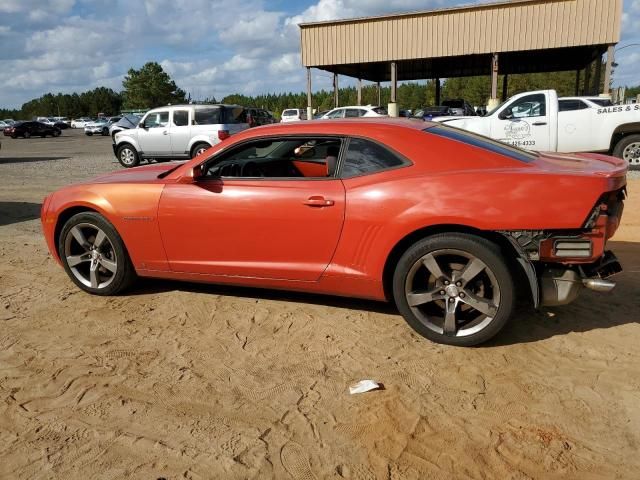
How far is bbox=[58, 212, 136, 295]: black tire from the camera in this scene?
4336mm

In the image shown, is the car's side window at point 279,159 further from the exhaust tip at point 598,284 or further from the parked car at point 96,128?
the parked car at point 96,128

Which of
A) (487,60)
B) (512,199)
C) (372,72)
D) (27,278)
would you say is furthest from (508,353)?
(372,72)

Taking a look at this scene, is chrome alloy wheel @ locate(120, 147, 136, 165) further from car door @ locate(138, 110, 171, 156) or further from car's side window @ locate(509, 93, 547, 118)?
car's side window @ locate(509, 93, 547, 118)

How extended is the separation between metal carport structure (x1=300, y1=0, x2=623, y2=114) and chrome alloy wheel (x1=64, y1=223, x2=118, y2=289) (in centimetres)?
1979

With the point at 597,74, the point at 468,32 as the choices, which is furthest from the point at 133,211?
the point at 597,74

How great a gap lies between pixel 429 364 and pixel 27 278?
404 cm

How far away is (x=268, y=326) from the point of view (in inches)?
152

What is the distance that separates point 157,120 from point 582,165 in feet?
45.8

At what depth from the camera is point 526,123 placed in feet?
36.8

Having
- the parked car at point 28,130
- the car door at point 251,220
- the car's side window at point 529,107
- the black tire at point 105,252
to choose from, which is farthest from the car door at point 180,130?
the parked car at point 28,130

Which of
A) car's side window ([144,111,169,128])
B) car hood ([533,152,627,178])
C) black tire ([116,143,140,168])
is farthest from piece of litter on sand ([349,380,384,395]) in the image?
black tire ([116,143,140,168])

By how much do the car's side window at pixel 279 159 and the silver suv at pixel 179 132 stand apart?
1009 cm

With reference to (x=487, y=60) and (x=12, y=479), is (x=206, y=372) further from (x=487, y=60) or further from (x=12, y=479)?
(x=487, y=60)

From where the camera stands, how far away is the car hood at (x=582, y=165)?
3.23 m
